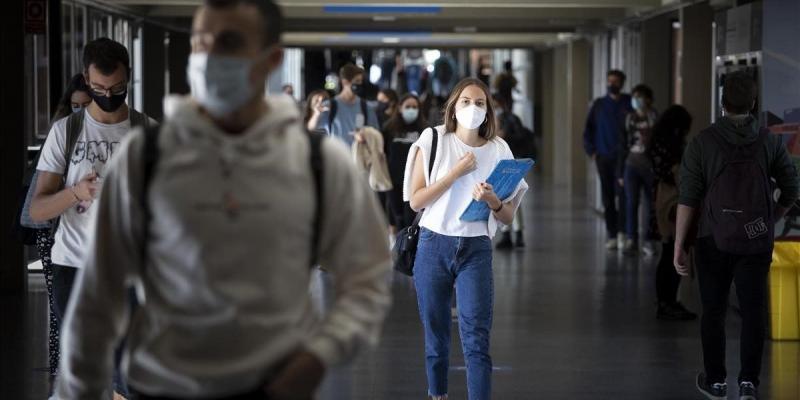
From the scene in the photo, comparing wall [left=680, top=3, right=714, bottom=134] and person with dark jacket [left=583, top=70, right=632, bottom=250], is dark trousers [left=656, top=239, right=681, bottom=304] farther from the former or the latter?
wall [left=680, top=3, right=714, bottom=134]

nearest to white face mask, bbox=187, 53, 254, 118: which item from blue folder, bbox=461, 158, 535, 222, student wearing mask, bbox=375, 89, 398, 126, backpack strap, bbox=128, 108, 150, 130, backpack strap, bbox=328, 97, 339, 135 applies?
backpack strap, bbox=128, 108, 150, 130

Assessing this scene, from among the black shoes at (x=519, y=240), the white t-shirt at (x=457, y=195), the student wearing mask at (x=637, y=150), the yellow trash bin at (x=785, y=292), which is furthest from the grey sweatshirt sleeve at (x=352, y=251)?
the black shoes at (x=519, y=240)

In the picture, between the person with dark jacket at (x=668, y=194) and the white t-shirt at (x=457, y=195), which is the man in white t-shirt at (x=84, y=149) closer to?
the white t-shirt at (x=457, y=195)

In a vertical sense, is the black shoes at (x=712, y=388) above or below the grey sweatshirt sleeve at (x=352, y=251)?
below

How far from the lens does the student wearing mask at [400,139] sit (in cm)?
1430

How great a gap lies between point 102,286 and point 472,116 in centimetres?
379

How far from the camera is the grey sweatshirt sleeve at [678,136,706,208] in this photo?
7.38 metres

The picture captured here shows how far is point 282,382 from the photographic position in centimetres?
299

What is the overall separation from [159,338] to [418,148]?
12.5ft

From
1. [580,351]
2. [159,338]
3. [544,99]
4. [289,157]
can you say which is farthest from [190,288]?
[544,99]

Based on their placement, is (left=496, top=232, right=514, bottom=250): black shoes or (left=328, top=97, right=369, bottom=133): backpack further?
(left=496, top=232, right=514, bottom=250): black shoes

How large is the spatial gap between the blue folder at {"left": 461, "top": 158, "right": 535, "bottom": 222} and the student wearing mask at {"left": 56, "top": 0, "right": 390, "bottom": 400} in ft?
11.1

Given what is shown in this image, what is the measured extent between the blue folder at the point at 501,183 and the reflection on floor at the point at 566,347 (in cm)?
151

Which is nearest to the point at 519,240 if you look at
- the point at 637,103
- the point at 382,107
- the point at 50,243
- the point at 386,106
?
the point at 637,103
